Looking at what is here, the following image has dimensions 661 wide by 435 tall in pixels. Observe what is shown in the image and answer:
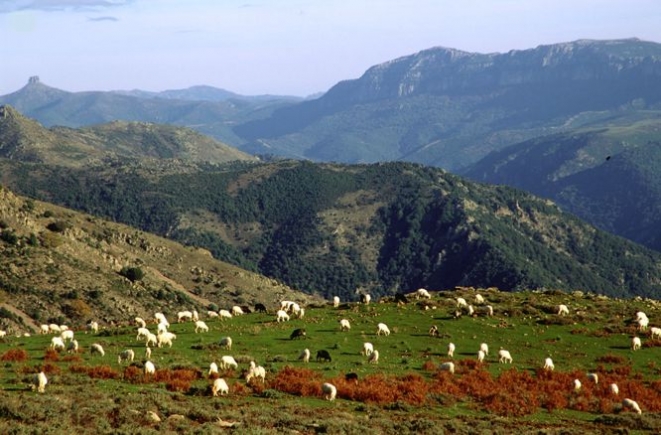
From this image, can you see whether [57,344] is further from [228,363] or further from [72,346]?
[228,363]

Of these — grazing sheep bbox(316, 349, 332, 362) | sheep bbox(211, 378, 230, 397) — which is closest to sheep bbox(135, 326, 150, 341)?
grazing sheep bbox(316, 349, 332, 362)

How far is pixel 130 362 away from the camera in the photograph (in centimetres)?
3862

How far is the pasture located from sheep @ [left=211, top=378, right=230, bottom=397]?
1.28ft

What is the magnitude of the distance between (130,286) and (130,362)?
253 feet

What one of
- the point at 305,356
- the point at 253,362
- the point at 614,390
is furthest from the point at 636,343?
the point at 253,362

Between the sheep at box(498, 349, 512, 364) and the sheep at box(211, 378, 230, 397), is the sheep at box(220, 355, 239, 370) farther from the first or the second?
the sheep at box(498, 349, 512, 364)

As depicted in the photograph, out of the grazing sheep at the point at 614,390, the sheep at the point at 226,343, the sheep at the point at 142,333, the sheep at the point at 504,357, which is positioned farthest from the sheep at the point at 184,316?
the grazing sheep at the point at 614,390

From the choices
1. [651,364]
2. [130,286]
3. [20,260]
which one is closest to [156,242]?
[130,286]

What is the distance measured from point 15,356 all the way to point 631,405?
2917cm

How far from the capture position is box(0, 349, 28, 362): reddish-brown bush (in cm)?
3890

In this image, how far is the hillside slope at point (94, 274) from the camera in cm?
9464

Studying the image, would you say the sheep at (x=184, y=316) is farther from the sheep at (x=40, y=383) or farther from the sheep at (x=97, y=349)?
the sheep at (x=40, y=383)

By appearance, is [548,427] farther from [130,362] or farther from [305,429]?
[130,362]

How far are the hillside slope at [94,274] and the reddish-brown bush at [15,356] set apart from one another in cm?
4466
